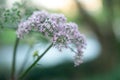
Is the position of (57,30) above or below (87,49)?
above

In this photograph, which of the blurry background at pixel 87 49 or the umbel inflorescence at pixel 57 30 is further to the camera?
the blurry background at pixel 87 49

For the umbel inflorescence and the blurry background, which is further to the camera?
the blurry background

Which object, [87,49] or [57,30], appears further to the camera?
[87,49]

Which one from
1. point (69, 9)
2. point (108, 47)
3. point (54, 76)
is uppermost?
point (69, 9)

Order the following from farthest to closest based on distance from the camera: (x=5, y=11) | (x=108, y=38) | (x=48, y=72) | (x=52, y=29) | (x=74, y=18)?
(x=74, y=18) < (x=108, y=38) < (x=48, y=72) < (x=5, y=11) < (x=52, y=29)

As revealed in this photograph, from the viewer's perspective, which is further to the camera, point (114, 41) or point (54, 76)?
point (114, 41)

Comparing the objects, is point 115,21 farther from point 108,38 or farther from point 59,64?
point 59,64

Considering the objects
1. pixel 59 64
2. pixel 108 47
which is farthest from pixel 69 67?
pixel 108 47

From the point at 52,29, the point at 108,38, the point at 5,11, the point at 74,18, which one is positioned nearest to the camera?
the point at 52,29
